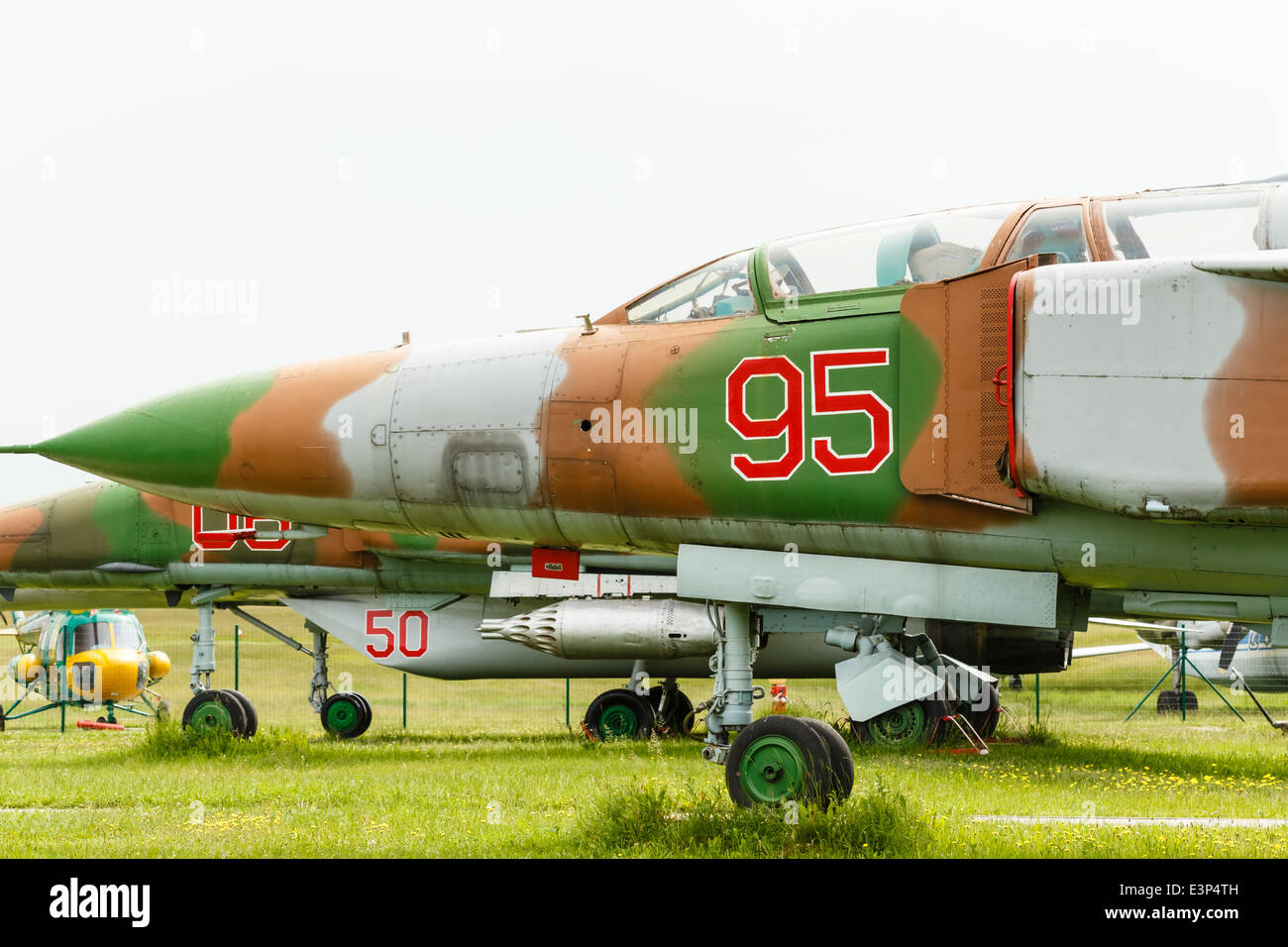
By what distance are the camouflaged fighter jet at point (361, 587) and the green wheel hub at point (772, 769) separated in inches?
286

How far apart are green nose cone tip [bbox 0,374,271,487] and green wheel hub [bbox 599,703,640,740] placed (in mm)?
8766

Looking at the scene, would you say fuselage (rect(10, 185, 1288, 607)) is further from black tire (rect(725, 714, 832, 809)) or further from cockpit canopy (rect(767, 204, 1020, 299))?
black tire (rect(725, 714, 832, 809))

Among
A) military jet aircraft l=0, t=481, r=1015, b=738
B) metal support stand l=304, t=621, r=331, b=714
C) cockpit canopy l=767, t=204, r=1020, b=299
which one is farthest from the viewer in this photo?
metal support stand l=304, t=621, r=331, b=714

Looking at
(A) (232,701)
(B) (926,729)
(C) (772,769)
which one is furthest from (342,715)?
(C) (772,769)

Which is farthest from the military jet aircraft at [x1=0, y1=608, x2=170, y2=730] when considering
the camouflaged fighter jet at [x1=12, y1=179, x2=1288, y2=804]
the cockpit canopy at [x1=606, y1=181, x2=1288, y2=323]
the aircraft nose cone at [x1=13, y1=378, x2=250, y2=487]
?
the cockpit canopy at [x1=606, y1=181, x2=1288, y2=323]

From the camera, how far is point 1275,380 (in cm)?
570

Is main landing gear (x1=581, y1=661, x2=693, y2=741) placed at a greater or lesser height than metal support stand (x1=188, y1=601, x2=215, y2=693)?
lesser

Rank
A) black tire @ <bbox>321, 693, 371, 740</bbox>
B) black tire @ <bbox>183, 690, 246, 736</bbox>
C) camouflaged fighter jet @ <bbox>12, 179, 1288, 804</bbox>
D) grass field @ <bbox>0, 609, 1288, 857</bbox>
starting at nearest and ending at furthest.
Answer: camouflaged fighter jet @ <bbox>12, 179, 1288, 804</bbox>, grass field @ <bbox>0, 609, 1288, 857</bbox>, black tire @ <bbox>183, 690, 246, 736</bbox>, black tire @ <bbox>321, 693, 371, 740</bbox>

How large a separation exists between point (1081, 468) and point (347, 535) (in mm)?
10783

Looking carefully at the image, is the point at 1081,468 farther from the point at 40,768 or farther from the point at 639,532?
the point at 40,768

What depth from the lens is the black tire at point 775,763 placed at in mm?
6492

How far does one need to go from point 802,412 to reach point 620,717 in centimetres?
989

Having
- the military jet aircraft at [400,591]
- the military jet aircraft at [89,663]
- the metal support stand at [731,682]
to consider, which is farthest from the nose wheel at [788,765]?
the military jet aircraft at [89,663]

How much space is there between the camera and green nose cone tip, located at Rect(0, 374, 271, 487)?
802 cm
